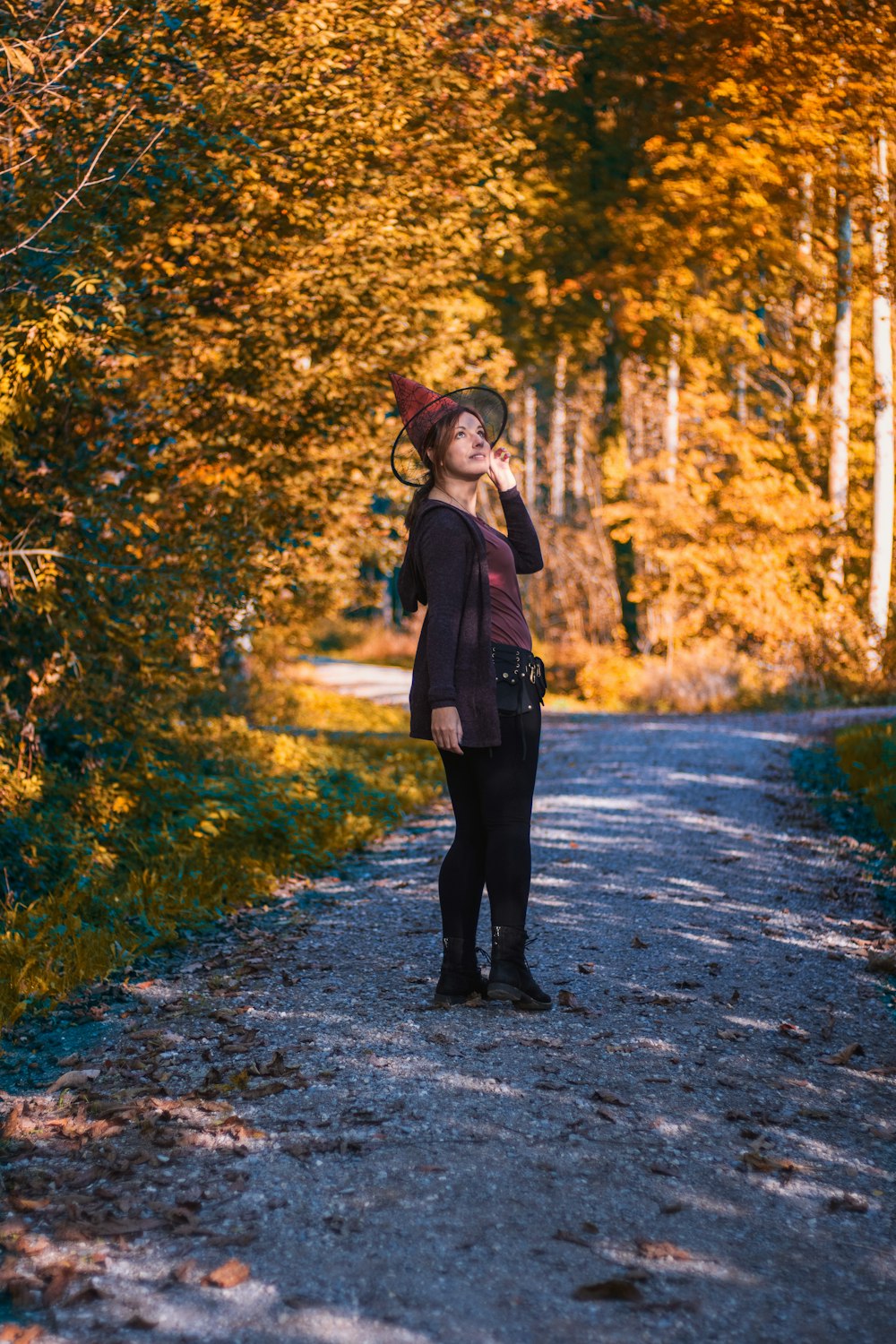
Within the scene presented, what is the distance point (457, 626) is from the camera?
15.3 ft

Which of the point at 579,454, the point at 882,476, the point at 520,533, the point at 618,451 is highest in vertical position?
the point at 579,454

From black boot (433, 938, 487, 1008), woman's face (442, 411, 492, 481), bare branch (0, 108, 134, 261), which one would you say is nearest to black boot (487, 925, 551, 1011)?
black boot (433, 938, 487, 1008)

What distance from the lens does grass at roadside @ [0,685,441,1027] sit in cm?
588

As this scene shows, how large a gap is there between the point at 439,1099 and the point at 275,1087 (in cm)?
52

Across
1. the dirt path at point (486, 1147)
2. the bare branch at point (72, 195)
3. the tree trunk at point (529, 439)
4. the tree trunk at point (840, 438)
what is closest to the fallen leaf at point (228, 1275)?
the dirt path at point (486, 1147)

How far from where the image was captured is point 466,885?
4953mm

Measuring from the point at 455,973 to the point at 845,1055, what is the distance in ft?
4.58

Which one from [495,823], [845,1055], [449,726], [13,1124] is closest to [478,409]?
[449,726]

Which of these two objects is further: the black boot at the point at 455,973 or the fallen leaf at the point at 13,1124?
the black boot at the point at 455,973

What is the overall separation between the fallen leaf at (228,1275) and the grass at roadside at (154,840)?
2.34 m

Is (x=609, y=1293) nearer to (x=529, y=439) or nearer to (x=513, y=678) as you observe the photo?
(x=513, y=678)

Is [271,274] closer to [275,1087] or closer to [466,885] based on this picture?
[466,885]

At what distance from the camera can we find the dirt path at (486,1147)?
2.88m

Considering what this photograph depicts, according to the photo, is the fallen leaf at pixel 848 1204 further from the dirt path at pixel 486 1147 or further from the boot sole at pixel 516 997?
the boot sole at pixel 516 997
